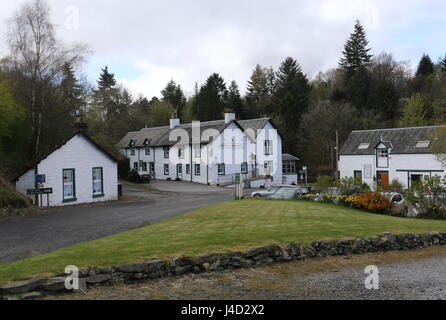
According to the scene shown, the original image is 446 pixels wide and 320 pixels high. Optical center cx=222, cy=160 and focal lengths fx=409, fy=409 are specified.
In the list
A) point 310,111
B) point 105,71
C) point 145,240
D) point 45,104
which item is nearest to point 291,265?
point 145,240

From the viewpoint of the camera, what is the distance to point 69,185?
26.6m

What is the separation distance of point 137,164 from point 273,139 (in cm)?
2104

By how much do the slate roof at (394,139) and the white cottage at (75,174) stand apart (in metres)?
28.8

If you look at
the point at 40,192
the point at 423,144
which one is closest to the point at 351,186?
the point at 40,192

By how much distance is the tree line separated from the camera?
2802cm

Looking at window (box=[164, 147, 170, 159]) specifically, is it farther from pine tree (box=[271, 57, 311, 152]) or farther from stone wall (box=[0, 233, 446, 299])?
stone wall (box=[0, 233, 446, 299])

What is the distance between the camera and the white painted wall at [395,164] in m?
39.8

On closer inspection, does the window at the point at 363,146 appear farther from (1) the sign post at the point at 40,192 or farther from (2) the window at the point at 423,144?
(1) the sign post at the point at 40,192

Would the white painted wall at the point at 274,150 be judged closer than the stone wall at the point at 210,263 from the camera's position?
No

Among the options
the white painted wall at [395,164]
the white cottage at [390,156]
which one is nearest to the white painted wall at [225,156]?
the white painted wall at [395,164]

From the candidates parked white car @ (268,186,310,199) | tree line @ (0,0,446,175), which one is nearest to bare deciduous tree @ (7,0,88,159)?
tree line @ (0,0,446,175)

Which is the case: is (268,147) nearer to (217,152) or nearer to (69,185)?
(217,152)

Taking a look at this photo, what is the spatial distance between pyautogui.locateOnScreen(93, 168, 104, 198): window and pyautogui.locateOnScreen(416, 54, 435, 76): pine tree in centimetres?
7193
